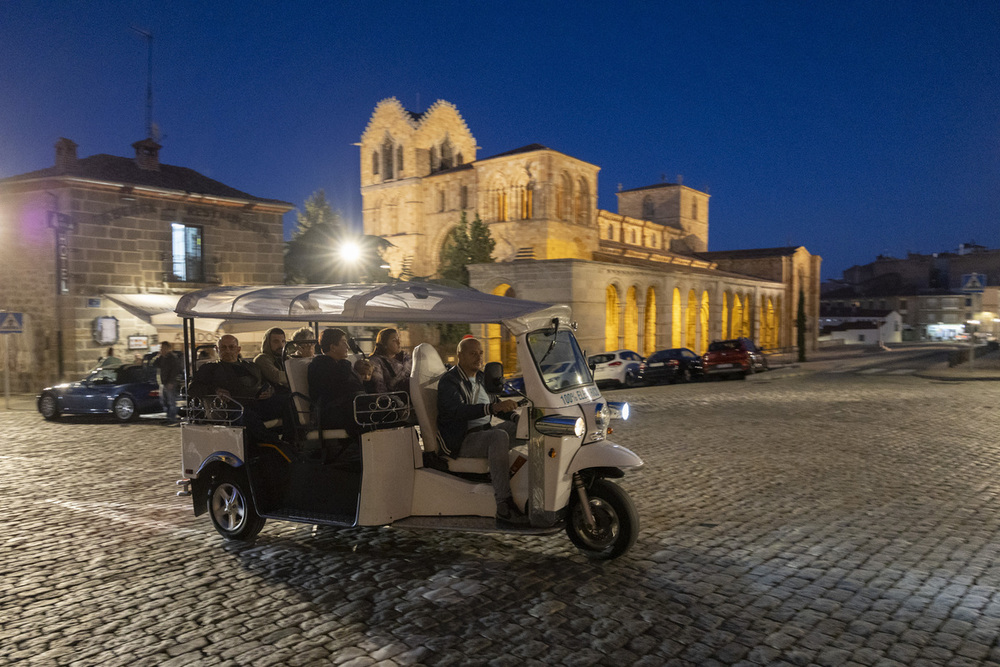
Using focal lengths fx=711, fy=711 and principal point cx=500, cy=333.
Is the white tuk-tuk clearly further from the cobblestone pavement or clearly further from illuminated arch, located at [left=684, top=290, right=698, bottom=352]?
illuminated arch, located at [left=684, top=290, right=698, bottom=352]

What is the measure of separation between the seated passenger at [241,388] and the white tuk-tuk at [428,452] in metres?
0.17

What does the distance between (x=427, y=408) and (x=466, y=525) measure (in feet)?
3.44

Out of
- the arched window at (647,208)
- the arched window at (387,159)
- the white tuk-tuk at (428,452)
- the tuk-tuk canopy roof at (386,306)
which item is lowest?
the white tuk-tuk at (428,452)

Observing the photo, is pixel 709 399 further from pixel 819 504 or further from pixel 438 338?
pixel 438 338

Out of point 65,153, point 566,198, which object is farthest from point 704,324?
point 65,153

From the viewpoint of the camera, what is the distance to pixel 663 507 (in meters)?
7.51

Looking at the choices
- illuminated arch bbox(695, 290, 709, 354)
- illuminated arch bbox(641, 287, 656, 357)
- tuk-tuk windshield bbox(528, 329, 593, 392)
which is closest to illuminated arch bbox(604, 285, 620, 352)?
illuminated arch bbox(641, 287, 656, 357)

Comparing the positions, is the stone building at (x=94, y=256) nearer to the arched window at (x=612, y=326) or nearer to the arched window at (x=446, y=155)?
the arched window at (x=612, y=326)

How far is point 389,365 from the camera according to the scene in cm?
759

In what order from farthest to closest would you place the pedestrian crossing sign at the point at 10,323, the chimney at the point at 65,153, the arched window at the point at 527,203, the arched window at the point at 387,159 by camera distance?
the arched window at the point at 387,159
the arched window at the point at 527,203
the chimney at the point at 65,153
the pedestrian crossing sign at the point at 10,323

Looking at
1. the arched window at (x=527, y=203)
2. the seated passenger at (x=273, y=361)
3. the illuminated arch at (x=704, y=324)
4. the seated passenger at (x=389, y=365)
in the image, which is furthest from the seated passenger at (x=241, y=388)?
the arched window at (x=527, y=203)

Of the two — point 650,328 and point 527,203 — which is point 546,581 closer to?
point 650,328

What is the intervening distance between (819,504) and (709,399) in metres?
11.8

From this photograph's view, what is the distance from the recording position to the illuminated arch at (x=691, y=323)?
148 ft
